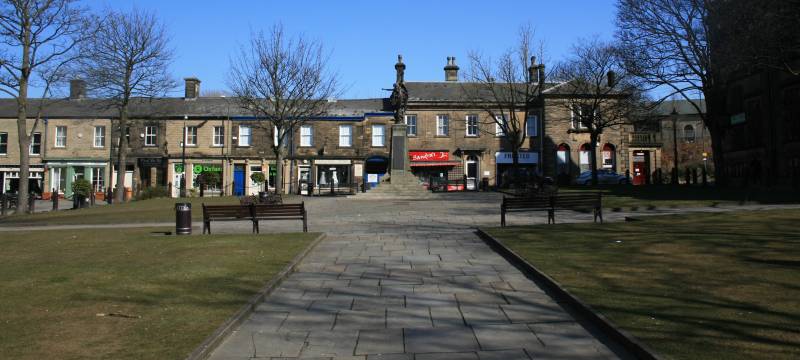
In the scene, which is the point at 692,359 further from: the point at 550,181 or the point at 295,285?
the point at 550,181

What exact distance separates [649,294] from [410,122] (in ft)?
110

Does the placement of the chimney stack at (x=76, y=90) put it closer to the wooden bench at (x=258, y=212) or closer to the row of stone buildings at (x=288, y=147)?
the row of stone buildings at (x=288, y=147)

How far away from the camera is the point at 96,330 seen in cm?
419

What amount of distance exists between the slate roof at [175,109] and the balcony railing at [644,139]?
67.6ft

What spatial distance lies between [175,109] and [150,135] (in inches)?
109

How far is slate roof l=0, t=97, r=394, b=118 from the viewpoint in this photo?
37406mm

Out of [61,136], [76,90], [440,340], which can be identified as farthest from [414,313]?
[76,90]

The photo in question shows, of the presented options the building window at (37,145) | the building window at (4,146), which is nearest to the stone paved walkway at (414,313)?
the building window at (37,145)

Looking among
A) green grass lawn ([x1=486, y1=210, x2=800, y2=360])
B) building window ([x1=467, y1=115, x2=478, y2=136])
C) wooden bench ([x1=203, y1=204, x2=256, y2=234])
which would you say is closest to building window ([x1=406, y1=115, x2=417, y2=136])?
building window ([x1=467, y1=115, x2=478, y2=136])

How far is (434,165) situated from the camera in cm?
3734

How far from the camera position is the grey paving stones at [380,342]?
159 inches

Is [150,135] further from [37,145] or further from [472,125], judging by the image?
[472,125]

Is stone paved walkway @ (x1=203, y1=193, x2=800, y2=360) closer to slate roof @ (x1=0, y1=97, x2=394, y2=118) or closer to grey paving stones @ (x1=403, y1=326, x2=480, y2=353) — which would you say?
grey paving stones @ (x1=403, y1=326, x2=480, y2=353)

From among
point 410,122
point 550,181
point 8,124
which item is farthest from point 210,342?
point 8,124
